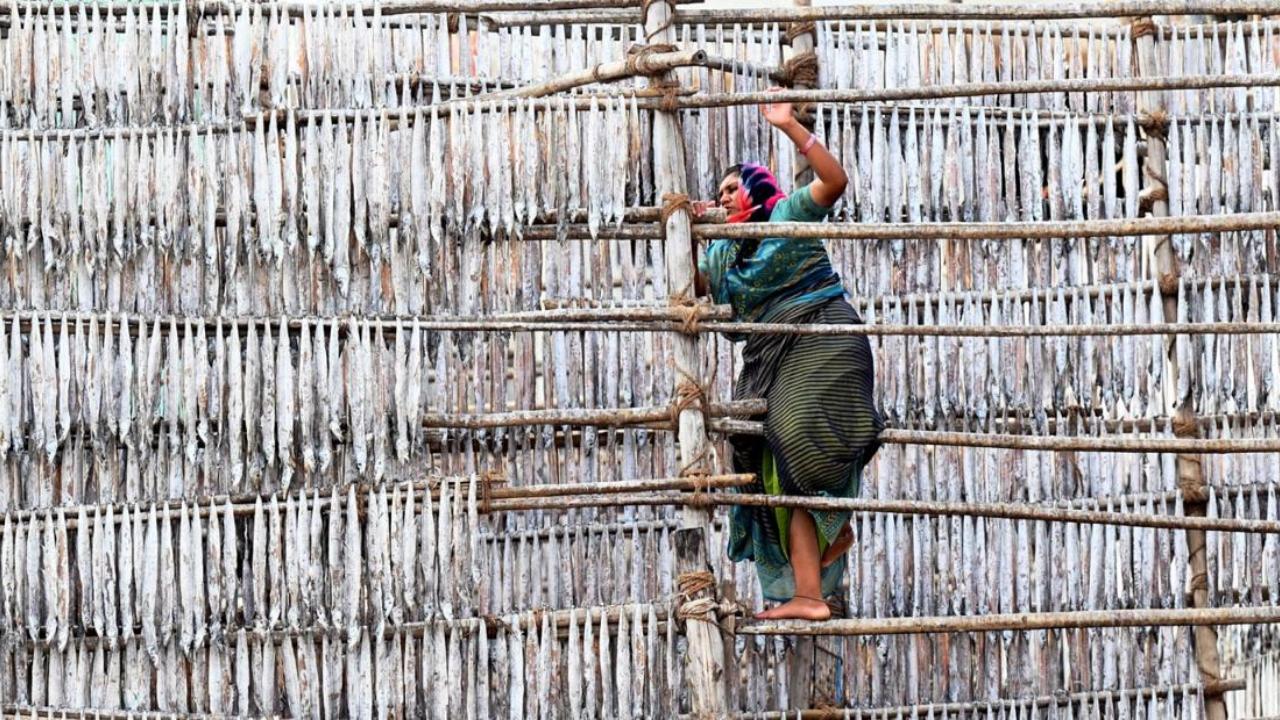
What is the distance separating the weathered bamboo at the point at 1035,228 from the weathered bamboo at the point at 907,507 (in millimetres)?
630

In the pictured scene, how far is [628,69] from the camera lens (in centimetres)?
467

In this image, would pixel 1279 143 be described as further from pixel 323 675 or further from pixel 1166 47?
pixel 323 675

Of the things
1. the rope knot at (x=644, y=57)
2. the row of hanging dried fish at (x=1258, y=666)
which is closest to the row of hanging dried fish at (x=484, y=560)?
the rope knot at (x=644, y=57)

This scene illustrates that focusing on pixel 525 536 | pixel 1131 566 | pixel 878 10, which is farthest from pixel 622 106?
pixel 1131 566

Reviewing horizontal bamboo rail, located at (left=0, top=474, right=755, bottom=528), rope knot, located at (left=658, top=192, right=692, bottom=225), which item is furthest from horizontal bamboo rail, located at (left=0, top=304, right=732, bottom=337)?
horizontal bamboo rail, located at (left=0, top=474, right=755, bottom=528)

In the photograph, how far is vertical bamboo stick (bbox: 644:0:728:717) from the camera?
4.52m

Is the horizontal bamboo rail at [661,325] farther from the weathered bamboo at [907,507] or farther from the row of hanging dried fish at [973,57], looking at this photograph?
the row of hanging dried fish at [973,57]

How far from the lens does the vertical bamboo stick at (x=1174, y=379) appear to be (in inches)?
201

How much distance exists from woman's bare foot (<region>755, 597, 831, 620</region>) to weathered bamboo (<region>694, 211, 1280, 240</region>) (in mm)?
882

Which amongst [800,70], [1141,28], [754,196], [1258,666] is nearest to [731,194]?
[754,196]

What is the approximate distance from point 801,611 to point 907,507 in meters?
0.36

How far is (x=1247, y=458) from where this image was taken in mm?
5281

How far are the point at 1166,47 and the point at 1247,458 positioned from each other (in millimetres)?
1151

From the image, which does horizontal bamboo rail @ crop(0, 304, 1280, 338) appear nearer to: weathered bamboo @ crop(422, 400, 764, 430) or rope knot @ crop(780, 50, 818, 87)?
weathered bamboo @ crop(422, 400, 764, 430)
